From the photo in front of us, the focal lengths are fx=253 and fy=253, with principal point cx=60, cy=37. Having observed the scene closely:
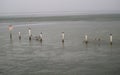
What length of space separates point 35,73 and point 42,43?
20.3 meters

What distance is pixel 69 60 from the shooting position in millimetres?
34531

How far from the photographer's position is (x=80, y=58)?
35500 mm

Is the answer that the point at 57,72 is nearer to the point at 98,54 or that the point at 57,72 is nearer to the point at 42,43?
the point at 98,54

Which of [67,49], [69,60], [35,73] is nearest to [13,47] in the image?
[67,49]

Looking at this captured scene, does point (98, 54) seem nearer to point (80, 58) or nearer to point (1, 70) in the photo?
point (80, 58)

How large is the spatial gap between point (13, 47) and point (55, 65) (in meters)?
16.3

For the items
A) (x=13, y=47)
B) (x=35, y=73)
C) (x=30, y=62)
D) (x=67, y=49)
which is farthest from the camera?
(x=13, y=47)

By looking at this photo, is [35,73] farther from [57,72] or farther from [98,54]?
[98,54]

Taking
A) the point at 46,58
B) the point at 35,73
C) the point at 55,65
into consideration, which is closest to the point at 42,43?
the point at 46,58

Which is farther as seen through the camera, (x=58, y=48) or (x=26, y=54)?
(x=58, y=48)

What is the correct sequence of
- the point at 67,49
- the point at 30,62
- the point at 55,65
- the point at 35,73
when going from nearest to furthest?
the point at 35,73 → the point at 55,65 → the point at 30,62 → the point at 67,49

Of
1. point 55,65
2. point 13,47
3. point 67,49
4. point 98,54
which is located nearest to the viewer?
point 55,65

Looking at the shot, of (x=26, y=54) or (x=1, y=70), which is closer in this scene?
(x=1, y=70)

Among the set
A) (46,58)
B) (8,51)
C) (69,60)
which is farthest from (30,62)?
(8,51)
